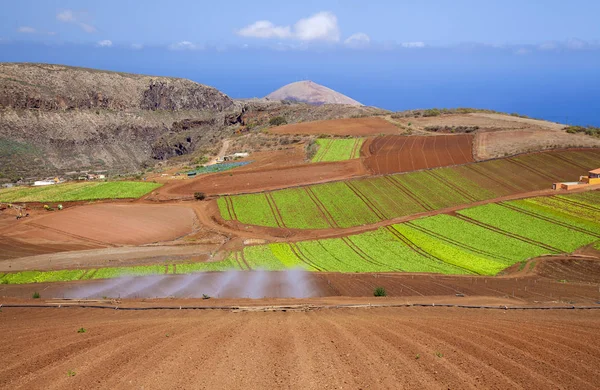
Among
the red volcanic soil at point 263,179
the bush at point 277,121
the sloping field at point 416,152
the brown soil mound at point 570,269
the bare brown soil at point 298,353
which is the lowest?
the brown soil mound at point 570,269

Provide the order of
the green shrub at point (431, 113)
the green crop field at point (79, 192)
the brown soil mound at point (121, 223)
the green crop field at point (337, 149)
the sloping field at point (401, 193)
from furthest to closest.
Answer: the green shrub at point (431, 113), the green crop field at point (337, 149), the green crop field at point (79, 192), the sloping field at point (401, 193), the brown soil mound at point (121, 223)

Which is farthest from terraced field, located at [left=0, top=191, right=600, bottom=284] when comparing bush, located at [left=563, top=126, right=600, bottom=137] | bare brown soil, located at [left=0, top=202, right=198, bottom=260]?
bush, located at [left=563, top=126, right=600, bottom=137]

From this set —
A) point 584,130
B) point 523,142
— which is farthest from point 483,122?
point 523,142

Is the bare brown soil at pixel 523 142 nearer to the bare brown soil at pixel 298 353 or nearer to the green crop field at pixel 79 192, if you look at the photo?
the green crop field at pixel 79 192

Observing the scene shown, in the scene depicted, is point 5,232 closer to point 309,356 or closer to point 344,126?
point 309,356

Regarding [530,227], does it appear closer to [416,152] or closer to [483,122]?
[416,152]

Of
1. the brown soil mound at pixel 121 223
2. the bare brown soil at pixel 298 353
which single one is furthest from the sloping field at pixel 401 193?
the bare brown soil at pixel 298 353
